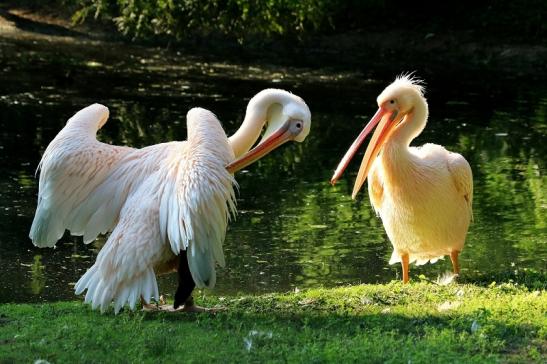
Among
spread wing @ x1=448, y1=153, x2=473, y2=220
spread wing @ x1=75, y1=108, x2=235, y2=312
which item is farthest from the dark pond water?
spread wing @ x1=75, y1=108, x2=235, y2=312

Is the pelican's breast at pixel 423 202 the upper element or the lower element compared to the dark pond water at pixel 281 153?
upper

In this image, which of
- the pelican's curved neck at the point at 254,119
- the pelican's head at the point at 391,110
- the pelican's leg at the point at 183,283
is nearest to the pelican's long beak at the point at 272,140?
the pelican's curved neck at the point at 254,119

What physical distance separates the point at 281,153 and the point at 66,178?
817 cm

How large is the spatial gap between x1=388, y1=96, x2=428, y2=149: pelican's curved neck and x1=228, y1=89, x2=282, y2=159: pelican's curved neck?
3.94ft

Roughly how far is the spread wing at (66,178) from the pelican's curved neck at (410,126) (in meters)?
2.11

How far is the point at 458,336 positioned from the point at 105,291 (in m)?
1.79

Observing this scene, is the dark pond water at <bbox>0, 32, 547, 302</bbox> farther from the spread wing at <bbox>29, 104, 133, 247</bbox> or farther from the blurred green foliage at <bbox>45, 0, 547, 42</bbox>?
the spread wing at <bbox>29, 104, 133, 247</bbox>

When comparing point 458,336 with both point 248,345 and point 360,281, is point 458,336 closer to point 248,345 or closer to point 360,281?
point 248,345

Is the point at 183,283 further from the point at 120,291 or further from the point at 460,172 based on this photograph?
the point at 460,172

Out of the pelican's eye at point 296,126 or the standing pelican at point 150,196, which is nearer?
the standing pelican at point 150,196

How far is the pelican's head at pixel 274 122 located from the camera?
6.32m

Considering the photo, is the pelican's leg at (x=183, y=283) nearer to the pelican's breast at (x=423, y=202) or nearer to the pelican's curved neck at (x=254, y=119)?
the pelican's curved neck at (x=254, y=119)

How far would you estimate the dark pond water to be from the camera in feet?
28.9

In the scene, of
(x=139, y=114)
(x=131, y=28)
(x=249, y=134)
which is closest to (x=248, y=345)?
(x=249, y=134)
